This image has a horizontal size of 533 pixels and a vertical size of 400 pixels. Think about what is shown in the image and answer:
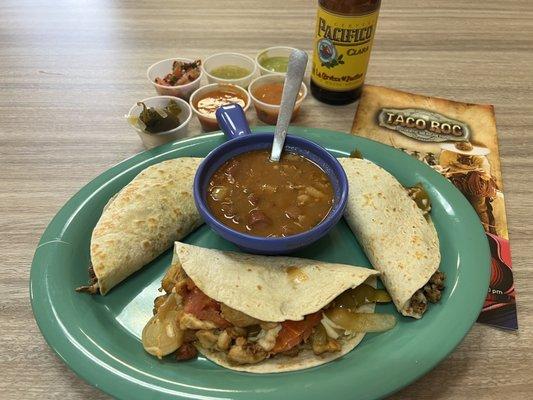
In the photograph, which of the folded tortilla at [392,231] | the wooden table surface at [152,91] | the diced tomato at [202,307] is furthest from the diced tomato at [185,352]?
the folded tortilla at [392,231]

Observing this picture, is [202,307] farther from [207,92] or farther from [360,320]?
[207,92]

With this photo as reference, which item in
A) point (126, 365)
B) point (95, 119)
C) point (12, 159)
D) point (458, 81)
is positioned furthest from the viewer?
point (458, 81)

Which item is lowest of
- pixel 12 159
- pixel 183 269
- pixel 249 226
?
pixel 12 159

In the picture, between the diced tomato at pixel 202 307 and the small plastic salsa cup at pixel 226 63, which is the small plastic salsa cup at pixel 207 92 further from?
the diced tomato at pixel 202 307

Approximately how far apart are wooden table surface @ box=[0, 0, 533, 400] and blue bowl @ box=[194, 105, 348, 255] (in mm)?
588

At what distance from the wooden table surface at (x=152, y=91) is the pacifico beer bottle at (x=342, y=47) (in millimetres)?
120

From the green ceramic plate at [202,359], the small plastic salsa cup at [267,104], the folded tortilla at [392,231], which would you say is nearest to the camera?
the green ceramic plate at [202,359]

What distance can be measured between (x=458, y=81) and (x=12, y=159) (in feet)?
9.03

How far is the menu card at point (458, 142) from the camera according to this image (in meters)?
1.84

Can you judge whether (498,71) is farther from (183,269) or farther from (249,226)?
(183,269)

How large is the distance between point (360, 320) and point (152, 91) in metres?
1.99

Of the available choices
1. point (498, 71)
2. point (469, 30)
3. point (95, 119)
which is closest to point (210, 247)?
point (95, 119)

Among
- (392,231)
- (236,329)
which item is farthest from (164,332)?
(392,231)

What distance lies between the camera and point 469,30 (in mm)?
3326
